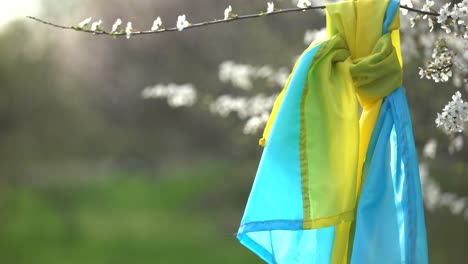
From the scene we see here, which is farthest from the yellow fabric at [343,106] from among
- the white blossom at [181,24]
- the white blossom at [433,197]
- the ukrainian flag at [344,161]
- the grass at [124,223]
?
the grass at [124,223]

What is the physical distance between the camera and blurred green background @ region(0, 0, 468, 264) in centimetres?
800

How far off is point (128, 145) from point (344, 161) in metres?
13.4

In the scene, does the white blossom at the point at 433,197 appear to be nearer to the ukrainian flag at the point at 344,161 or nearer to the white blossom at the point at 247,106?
the white blossom at the point at 247,106

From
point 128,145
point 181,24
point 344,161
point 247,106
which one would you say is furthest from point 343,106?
point 128,145

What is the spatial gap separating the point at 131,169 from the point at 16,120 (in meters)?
3.83

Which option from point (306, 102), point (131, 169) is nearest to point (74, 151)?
point (131, 169)

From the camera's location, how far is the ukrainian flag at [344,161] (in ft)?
5.68

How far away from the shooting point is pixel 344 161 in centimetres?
176

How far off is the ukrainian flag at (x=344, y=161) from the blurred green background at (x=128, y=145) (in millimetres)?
3418

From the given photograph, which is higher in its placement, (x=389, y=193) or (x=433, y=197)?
(x=433, y=197)

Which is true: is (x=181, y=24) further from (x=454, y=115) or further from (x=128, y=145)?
(x=128, y=145)

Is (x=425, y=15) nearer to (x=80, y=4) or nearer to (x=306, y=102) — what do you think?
(x=306, y=102)

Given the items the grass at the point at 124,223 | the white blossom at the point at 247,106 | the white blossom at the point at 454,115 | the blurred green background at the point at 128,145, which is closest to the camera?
the white blossom at the point at 454,115

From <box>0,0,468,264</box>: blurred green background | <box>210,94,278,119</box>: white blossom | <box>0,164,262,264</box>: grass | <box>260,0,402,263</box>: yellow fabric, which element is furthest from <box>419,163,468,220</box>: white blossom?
<box>0,164,262,264</box>: grass
